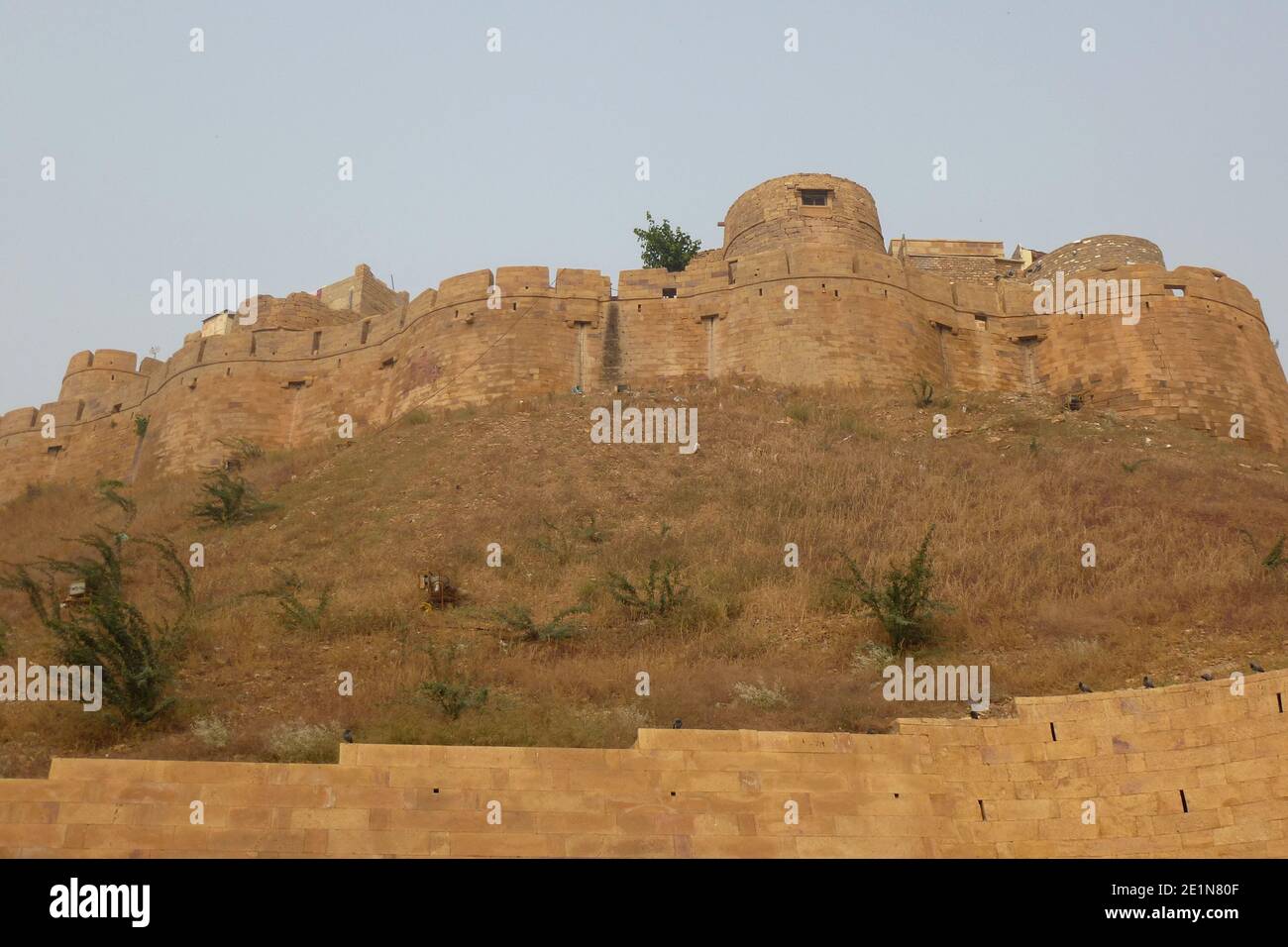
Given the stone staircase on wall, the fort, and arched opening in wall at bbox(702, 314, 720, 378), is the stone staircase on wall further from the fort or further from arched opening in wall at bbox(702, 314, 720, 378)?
arched opening in wall at bbox(702, 314, 720, 378)

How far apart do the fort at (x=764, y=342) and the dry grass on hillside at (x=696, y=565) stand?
3.82 feet

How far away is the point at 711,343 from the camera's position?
21.6 m

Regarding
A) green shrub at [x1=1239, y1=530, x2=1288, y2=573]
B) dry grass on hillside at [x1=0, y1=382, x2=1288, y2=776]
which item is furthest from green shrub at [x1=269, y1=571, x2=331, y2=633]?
green shrub at [x1=1239, y1=530, x2=1288, y2=573]

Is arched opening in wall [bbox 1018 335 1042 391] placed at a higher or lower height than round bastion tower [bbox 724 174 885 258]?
lower

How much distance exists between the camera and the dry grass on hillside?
961cm

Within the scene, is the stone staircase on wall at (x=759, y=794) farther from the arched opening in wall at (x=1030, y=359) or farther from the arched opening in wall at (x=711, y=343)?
the arched opening in wall at (x=1030, y=359)

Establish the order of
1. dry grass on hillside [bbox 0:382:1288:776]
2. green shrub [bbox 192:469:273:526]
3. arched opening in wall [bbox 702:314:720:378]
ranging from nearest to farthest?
1. dry grass on hillside [bbox 0:382:1288:776]
2. green shrub [bbox 192:469:273:526]
3. arched opening in wall [bbox 702:314:720:378]

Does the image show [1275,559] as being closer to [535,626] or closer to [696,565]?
[696,565]

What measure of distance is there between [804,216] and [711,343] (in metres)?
3.75

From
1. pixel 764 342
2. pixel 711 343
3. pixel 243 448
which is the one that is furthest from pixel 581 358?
pixel 243 448

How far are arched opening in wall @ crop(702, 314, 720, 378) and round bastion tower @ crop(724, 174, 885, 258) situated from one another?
7.46 feet

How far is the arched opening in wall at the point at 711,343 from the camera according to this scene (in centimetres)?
2129

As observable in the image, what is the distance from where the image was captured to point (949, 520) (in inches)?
592
